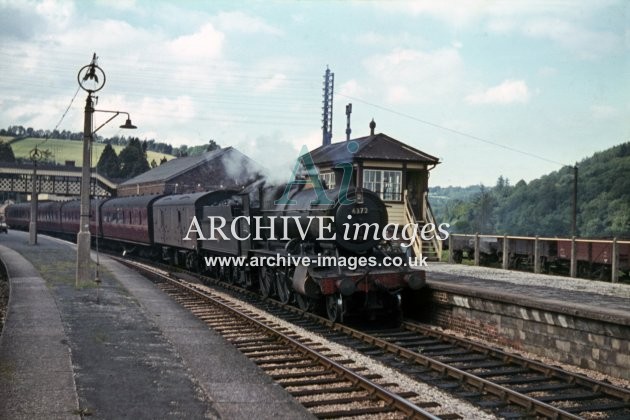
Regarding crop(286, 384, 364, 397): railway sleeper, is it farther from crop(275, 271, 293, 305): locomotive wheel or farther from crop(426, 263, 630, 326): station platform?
crop(275, 271, 293, 305): locomotive wheel

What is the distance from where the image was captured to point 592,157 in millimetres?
65625

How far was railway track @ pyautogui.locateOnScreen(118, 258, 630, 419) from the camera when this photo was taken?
6.82 meters

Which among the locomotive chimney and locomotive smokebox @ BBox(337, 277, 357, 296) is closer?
locomotive smokebox @ BBox(337, 277, 357, 296)

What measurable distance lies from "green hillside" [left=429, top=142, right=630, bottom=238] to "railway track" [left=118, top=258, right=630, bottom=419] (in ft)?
117

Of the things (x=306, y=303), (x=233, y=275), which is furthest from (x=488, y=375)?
(x=233, y=275)

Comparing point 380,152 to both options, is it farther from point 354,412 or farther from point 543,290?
point 354,412

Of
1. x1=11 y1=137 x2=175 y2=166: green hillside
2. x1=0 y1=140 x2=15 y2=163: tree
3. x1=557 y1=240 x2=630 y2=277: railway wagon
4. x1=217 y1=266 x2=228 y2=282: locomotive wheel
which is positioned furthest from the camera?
x1=11 y1=137 x2=175 y2=166: green hillside

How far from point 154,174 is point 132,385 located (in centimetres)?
5135

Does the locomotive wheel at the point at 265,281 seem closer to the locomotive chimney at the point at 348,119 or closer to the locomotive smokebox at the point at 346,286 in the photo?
Result: the locomotive smokebox at the point at 346,286

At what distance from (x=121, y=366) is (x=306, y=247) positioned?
5.29m

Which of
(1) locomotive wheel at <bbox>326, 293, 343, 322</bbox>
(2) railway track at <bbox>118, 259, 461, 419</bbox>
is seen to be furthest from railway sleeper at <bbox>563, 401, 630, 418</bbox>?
(1) locomotive wheel at <bbox>326, 293, 343, 322</bbox>

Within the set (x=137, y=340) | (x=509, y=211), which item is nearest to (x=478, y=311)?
(x=137, y=340)

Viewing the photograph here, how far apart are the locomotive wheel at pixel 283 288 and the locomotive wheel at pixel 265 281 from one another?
307mm

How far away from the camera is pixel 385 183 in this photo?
75.9 feet
